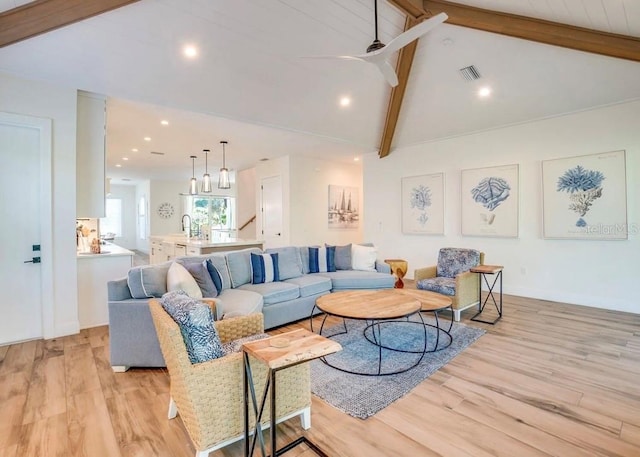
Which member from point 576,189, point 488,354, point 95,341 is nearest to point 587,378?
point 488,354

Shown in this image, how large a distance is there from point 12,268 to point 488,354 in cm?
500

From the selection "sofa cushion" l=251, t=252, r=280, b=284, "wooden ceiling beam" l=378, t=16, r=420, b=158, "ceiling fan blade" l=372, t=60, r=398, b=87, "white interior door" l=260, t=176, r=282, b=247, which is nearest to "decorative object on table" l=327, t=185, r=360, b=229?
"white interior door" l=260, t=176, r=282, b=247

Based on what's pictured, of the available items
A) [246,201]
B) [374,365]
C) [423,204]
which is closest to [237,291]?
[374,365]

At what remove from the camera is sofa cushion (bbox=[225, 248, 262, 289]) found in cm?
386

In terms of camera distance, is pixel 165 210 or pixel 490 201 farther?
pixel 165 210

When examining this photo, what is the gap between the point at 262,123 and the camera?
5133mm

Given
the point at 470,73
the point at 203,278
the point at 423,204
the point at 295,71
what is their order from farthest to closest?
the point at 423,204 → the point at 470,73 → the point at 295,71 → the point at 203,278

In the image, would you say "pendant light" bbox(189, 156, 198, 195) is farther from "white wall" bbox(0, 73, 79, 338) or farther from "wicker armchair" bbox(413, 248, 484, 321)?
"wicker armchair" bbox(413, 248, 484, 321)

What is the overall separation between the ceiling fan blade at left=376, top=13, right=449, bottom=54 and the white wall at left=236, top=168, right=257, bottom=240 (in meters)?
7.16

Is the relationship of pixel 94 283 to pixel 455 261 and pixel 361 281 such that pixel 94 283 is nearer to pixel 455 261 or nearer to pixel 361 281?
pixel 361 281

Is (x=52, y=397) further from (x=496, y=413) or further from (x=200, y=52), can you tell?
(x=200, y=52)

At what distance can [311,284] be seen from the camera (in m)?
4.11

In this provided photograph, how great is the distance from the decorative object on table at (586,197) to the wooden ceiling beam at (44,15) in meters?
5.83

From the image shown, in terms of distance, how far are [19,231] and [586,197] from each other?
7.23 metres
